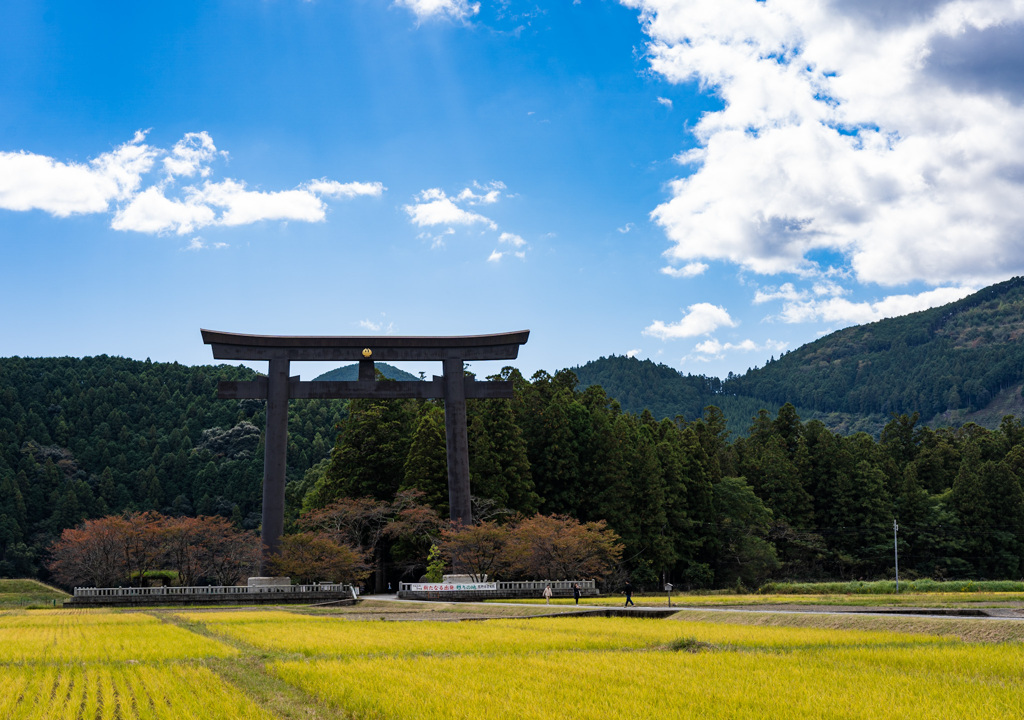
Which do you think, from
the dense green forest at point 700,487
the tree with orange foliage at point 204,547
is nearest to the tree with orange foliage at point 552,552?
the dense green forest at point 700,487

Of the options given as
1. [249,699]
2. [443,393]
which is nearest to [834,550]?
[443,393]

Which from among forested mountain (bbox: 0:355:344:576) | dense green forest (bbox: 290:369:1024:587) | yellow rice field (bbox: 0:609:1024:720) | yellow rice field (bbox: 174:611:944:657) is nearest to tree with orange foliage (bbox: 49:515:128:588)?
dense green forest (bbox: 290:369:1024:587)

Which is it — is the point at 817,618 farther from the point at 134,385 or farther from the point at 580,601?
the point at 134,385

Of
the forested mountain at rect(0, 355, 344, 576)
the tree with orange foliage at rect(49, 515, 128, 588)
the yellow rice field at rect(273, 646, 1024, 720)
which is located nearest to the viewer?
the yellow rice field at rect(273, 646, 1024, 720)

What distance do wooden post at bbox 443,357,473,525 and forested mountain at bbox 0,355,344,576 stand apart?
54.8 metres

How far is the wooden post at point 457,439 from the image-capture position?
4300 centimetres

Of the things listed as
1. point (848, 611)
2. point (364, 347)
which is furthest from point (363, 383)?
point (848, 611)

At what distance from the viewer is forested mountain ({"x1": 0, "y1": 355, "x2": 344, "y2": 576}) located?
8800 centimetres

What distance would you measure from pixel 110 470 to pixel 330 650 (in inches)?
3446

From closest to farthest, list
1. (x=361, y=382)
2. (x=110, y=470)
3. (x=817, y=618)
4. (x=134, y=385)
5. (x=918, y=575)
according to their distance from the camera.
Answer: (x=817, y=618)
(x=361, y=382)
(x=918, y=575)
(x=110, y=470)
(x=134, y=385)

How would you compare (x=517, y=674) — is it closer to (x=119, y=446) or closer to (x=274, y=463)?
(x=274, y=463)

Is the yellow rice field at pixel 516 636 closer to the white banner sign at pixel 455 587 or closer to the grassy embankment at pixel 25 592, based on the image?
the white banner sign at pixel 455 587

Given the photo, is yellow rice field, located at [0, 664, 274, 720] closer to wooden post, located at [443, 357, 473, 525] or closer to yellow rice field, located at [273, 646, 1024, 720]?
yellow rice field, located at [273, 646, 1024, 720]

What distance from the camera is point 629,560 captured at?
54250 millimetres
